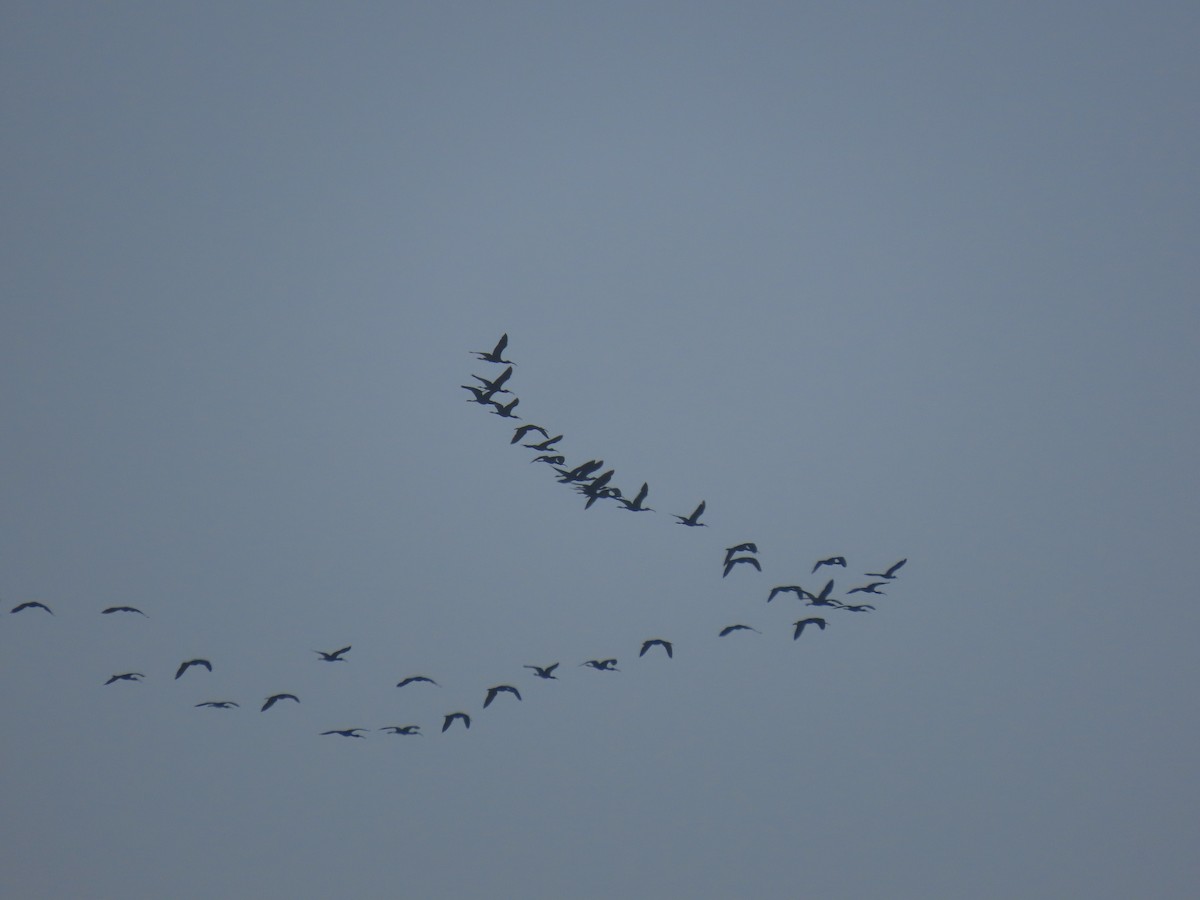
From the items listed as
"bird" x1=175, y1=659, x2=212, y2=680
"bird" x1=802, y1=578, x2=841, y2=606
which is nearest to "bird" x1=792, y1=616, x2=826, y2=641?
"bird" x1=802, y1=578, x2=841, y2=606

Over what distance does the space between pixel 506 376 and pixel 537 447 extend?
15.3 feet

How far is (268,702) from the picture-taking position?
53.3 metres

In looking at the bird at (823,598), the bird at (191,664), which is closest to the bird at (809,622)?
the bird at (823,598)

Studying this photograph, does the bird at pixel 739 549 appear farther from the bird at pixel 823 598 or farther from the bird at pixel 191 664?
the bird at pixel 191 664

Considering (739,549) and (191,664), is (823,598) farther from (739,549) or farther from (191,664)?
(191,664)

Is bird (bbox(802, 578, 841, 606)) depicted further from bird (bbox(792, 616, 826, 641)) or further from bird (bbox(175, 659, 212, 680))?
bird (bbox(175, 659, 212, 680))

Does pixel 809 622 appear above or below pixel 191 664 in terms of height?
above

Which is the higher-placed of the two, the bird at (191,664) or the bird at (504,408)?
the bird at (504,408)

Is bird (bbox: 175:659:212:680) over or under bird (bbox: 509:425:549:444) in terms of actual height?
under

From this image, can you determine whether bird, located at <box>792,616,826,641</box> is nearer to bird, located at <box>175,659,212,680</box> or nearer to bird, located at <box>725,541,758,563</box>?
bird, located at <box>725,541,758,563</box>

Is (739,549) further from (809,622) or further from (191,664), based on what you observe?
(191,664)

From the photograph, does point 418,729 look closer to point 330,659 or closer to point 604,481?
point 330,659

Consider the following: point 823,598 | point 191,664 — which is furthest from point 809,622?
point 191,664

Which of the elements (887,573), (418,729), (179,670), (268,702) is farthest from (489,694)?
(887,573)
